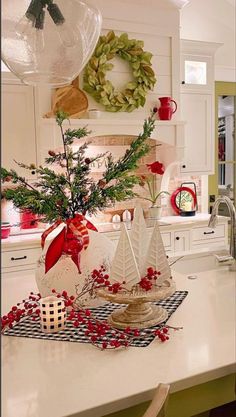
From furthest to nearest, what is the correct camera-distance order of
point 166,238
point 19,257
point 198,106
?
point 198,106, point 166,238, point 19,257

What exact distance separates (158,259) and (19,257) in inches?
79.1

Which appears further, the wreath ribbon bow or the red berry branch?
the wreath ribbon bow

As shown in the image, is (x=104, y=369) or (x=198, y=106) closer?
(x=104, y=369)

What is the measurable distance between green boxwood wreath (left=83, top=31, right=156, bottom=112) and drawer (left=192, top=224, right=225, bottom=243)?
1.28 metres

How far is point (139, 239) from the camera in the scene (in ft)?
4.56

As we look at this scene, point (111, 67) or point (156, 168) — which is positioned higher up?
point (111, 67)

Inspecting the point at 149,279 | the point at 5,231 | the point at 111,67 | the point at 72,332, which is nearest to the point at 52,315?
the point at 72,332

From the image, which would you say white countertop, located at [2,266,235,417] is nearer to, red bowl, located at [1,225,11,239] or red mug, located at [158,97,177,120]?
red bowl, located at [1,225,11,239]

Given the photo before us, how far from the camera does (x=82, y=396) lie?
37.6 inches

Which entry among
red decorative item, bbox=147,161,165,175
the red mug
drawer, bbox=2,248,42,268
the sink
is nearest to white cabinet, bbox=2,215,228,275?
drawer, bbox=2,248,42,268

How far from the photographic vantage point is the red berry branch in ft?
4.04

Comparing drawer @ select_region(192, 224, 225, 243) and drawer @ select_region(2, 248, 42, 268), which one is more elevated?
drawer @ select_region(192, 224, 225, 243)

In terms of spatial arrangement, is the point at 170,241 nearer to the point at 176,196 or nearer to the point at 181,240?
the point at 181,240

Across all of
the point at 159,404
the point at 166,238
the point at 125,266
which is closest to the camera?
the point at 159,404
